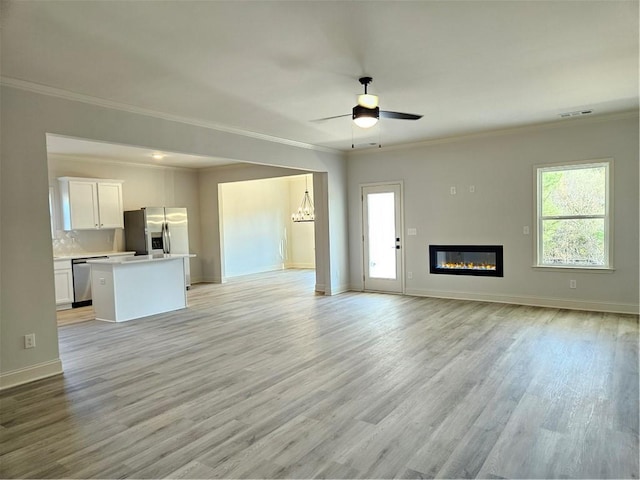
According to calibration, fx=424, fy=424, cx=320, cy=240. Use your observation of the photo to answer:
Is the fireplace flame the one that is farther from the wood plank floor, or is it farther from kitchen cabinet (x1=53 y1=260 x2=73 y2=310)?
kitchen cabinet (x1=53 y1=260 x2=73 y2=310)

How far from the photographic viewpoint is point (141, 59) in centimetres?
343

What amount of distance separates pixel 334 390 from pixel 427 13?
2.85 m

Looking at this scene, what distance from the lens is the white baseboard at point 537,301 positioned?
19.2 feet

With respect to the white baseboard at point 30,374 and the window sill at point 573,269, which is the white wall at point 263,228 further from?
the window sill at point 573,269

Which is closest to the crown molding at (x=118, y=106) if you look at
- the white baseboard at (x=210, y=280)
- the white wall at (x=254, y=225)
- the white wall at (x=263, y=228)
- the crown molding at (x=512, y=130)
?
the crown molding at (x=512, y=130)

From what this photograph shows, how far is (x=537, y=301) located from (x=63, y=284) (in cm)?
782

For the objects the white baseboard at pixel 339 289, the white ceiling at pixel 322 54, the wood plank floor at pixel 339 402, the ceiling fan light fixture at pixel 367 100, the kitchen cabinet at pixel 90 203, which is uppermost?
the white ceiling at pixel 322 54

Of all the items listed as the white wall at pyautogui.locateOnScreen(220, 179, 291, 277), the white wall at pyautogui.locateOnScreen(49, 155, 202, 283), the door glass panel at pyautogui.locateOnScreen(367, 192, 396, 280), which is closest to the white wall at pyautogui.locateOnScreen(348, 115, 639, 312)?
the door glass panel at pyautogui.locateOnScreen(367, 192, 396, 280)

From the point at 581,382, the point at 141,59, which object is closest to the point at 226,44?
the point at 141,59

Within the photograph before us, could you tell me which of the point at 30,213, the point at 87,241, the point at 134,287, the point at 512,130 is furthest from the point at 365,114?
the point at 87,241

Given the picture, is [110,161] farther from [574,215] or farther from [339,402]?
[574,215]

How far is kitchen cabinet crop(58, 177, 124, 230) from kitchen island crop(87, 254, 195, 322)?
188cm

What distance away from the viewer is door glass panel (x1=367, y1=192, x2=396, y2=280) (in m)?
7.86

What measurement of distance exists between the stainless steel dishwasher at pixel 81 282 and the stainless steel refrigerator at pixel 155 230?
116cm
